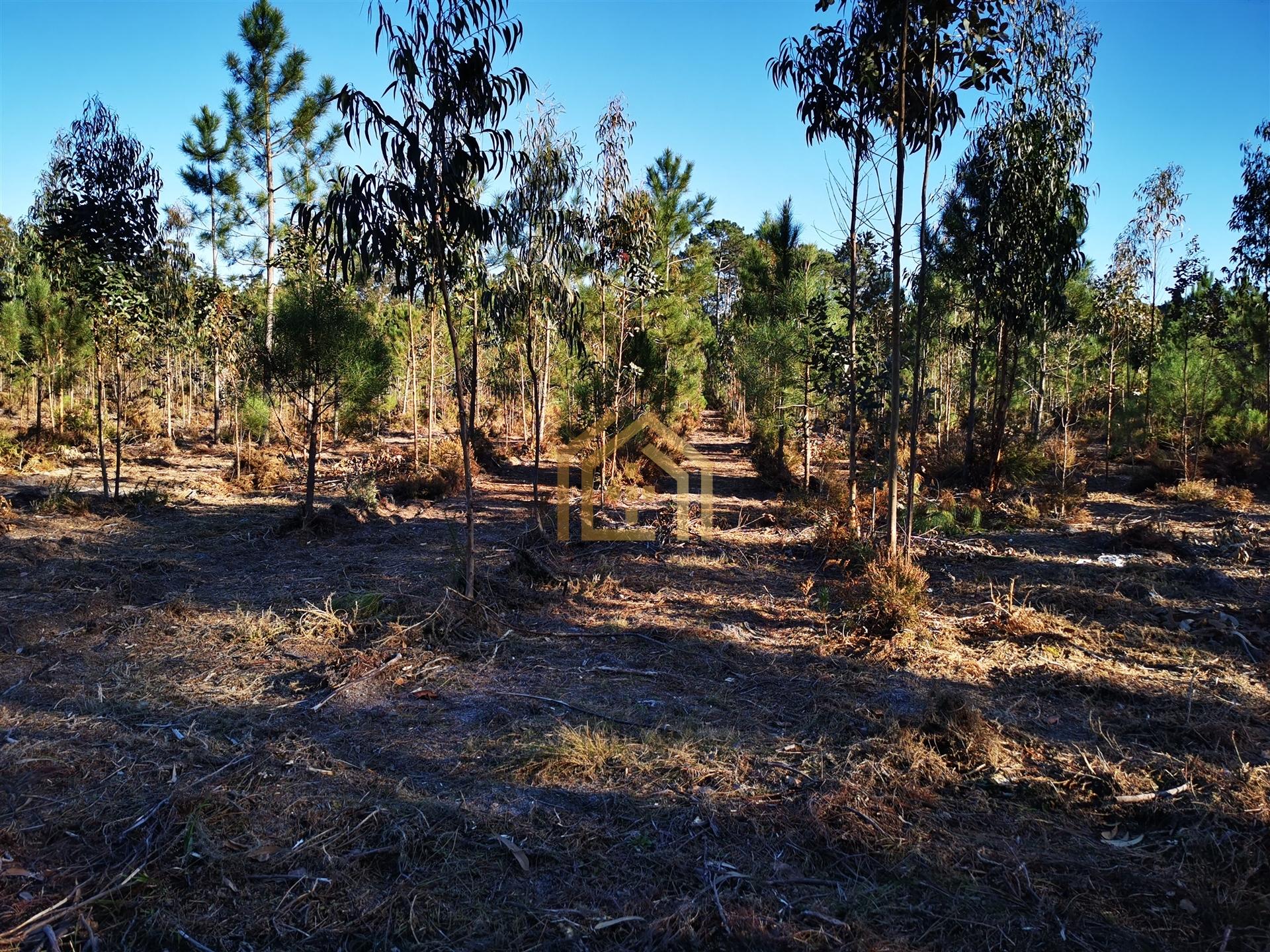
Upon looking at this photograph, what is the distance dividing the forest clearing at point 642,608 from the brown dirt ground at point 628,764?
25mm

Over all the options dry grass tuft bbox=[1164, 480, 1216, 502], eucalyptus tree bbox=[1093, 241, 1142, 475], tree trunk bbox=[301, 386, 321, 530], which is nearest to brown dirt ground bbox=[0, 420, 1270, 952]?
tree trunk bbox=[301, 386, 321, 530]

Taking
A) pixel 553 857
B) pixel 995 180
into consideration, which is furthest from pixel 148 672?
pixel 995 180

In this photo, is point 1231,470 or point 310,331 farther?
point 1231,470

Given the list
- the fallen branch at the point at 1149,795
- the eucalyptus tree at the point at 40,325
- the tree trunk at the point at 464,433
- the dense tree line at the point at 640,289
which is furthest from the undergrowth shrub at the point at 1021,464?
the eucalyptus tree at the point at 40,325

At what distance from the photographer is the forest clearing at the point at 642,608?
2.99 meters

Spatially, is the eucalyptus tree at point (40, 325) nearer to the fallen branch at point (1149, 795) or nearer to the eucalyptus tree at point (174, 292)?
the eucalyptus tree at point (174, 292)

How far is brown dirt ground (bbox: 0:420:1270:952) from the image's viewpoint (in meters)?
2.82

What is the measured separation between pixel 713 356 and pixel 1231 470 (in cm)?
2175

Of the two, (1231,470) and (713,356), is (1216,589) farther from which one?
(713,356)

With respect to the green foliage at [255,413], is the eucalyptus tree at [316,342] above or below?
above

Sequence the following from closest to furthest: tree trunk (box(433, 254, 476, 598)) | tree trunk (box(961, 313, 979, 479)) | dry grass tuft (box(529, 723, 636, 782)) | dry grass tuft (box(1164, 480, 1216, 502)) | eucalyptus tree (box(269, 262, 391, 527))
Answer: dry grass tuft (box(529, 723, 636, 782)), tree trunk (box(433, 254, 476, 598)), eucalyptus tree (box(269, 262, 391, 527)), dry grass tuft (box(1164, 480, 1216, 502)), tree trunk (box(961, 313, 979, 479))

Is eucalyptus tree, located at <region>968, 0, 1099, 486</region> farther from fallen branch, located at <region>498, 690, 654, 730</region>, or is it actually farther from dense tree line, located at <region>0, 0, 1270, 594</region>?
fallen branch, located at <region>498, 690, 654, 730</region>

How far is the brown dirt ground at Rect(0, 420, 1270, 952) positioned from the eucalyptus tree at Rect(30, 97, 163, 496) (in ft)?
16.2

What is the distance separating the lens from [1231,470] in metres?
14.3
